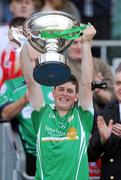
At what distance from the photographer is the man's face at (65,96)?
650 centimetres

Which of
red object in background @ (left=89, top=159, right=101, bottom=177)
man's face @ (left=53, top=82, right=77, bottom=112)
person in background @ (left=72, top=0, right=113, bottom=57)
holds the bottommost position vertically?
red object in background @ (left=89, top=159, right=101, bottom=177)

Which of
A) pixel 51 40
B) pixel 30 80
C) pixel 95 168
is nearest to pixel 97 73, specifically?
pixel 95 168

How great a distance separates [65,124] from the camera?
646cm

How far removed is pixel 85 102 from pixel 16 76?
1.52 m

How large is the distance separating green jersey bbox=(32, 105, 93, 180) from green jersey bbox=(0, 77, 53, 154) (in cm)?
111

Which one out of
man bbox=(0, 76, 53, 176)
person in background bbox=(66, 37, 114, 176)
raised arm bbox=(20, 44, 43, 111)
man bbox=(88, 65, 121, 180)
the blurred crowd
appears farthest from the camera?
person in background bbox=(66, 37, 114, 176)

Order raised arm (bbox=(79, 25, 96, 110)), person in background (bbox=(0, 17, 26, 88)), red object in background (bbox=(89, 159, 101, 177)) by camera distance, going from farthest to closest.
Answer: person in background (bbox=(0, 17, 26, 88)) < red object in background (bbox=(89, 159, 101, 177)) < raised arm (bbox=(79, 25, 96, 110))

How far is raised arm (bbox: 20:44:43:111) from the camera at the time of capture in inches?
254

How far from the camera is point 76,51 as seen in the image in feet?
27.2

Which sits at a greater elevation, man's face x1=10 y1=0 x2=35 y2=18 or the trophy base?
man's face x1=10 y1=0 x2=35 y2=18

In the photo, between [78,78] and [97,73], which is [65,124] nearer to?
[78,78]

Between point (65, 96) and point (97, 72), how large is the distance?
197 centimetres

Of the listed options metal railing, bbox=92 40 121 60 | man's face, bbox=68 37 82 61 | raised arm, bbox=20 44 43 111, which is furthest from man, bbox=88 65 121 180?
metal railing, bbox=92 40 121 60

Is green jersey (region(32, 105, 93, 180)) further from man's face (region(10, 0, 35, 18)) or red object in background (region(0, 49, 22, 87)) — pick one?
→ man's face (region(10, 0, 35, 18))
